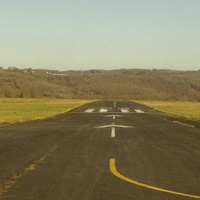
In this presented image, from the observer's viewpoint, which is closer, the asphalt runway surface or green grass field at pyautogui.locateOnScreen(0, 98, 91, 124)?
the asphalt runway surface

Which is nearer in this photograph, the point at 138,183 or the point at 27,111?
the point at 138,183

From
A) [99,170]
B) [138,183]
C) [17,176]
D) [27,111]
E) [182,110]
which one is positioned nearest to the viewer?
[138,183]

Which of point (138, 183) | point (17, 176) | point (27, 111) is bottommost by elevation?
point (27, 111)

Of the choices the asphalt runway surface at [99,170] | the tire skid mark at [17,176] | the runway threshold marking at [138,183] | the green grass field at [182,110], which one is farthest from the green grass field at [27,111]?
the runway threshold marking at [138,183]

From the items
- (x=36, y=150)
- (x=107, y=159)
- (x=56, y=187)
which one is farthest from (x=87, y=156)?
(x=56, y=187)

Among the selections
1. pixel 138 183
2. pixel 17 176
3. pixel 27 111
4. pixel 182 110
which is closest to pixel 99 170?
pixel 138 183

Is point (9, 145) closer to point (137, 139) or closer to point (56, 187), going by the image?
point (137, 139)

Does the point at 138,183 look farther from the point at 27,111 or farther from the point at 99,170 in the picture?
the point at 27,111

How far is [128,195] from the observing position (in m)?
6.87

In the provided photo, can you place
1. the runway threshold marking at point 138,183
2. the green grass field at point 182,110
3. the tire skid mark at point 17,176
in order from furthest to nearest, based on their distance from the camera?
1. the green grass field at point 182,110
2. the tire skid mark at point 17,176
3. the runway threshold marking at point 138,183

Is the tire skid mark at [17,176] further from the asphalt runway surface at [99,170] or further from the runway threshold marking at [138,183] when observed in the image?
the runway threshold marking at [138,183]

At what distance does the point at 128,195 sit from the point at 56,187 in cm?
153

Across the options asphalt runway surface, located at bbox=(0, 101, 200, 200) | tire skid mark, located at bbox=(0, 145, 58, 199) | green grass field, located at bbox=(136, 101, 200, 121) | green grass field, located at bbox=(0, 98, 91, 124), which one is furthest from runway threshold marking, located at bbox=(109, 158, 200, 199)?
green grass field, located at bbox=(136, 101, 200, 121)

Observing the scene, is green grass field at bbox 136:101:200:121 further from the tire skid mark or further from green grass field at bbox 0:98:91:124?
the tire skid mark
